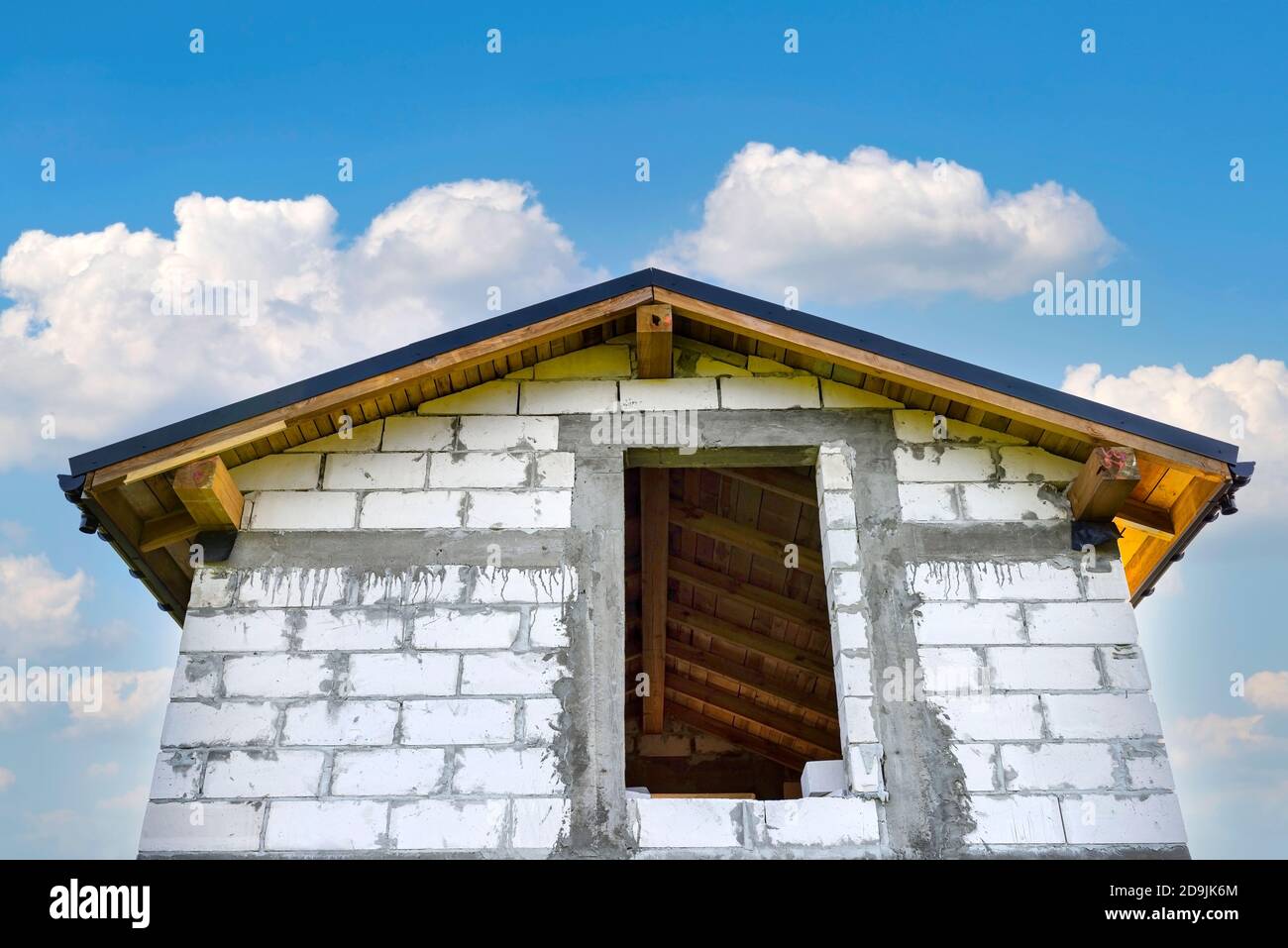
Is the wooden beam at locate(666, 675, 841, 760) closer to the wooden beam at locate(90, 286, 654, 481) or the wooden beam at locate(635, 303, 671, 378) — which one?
the wooden beam at locate(635, 303, 671, 378)

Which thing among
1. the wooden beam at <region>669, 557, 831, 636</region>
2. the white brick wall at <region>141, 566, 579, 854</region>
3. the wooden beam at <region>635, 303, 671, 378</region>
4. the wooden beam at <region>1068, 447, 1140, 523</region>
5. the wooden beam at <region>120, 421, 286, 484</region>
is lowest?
the white brick wall at <region>141, 566, 579, 854</region>

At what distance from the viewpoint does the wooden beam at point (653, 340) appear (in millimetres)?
6953

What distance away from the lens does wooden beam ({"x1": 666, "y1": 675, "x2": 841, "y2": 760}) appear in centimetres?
1145

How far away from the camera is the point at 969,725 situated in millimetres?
6066

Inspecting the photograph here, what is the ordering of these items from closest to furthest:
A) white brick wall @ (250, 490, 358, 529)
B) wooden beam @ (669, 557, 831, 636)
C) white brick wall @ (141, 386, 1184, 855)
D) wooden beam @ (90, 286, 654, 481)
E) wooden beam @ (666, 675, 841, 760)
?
1. white brick wall @ (141, 386, 1184, 855)
2. wooden beam @ (90, 286, 654, 481)
3. white brick wall @ (250, 490, 358, 529)
4. wooden beam @ (669, 557, 831, 636)
5. wooden beam @ (666, 675, 841, 760)

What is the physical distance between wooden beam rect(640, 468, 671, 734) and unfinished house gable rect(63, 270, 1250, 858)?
1554 millimetres

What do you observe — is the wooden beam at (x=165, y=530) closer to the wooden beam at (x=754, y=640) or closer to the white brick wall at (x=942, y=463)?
the white brick wall at (x=942, y=463)

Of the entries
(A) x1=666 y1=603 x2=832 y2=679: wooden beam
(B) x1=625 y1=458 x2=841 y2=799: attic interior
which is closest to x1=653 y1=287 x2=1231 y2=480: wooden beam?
(B) x1=625 y1=458 x2=841 y2=799: attic interior

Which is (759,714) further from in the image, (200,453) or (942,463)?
(200,453)

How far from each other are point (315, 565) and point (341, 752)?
1046mm

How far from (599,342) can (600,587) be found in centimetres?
160
